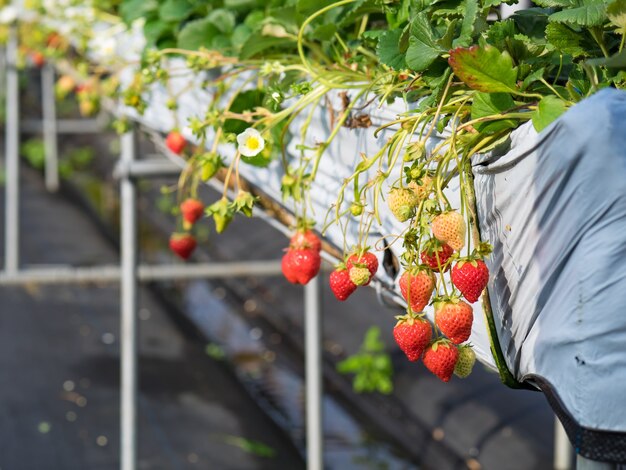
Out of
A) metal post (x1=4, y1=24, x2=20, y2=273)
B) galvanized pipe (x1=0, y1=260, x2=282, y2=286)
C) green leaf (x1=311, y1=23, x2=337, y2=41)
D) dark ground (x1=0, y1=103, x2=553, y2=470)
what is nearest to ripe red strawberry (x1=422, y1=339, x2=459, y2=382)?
green leaf (x1=311, y1=23, x2=337, y2=41)

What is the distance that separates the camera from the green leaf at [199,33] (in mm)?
2244

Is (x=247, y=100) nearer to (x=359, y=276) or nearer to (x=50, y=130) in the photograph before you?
(x=359, y=276)

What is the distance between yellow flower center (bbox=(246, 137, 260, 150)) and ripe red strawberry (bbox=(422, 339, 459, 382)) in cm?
47

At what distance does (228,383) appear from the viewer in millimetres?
4762

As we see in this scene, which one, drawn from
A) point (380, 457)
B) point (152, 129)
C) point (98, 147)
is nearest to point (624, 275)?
point (152, 129)

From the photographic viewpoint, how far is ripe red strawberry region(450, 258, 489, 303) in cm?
109

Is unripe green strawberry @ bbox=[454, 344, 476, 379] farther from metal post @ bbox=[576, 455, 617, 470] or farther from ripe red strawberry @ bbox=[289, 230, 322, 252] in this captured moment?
ripe red strawberry @ bbox=[289, 230, 322, 252]

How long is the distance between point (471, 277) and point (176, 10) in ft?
4.77

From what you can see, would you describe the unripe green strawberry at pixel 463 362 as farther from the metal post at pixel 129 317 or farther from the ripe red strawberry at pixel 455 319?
the metal post at pixel 129 317

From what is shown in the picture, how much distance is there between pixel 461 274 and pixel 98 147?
26.1ft

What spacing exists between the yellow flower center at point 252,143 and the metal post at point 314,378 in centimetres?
155

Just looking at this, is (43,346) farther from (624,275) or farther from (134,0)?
(624,275)

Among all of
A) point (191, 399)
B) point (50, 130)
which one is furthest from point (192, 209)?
point (50, 130)

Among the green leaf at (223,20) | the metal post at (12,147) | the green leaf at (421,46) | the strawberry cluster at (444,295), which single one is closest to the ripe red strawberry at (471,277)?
the strawberry cluster at (444,295)
